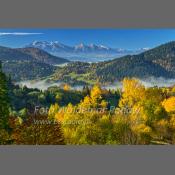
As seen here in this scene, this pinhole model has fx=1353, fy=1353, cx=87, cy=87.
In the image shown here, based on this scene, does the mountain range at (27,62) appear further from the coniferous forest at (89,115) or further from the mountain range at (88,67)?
the coniferous forest at (89,115)

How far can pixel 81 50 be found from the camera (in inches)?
1607

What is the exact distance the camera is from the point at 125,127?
40156mm

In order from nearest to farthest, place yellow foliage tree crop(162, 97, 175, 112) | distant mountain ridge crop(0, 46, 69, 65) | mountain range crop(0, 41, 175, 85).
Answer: yellow foliage tree crop(162, 97, 175, 112) < mountain range crop(0, 41, 175, 85) < distant mountain ridge crop(0, 46, 69, 65)

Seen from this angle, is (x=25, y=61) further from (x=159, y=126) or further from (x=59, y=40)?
(x=159, y=126)

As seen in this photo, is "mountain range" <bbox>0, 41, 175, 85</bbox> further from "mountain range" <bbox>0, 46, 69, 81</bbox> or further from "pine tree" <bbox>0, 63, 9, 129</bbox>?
"pine tree" <bbox>0, 63, 9, 129</bbox>

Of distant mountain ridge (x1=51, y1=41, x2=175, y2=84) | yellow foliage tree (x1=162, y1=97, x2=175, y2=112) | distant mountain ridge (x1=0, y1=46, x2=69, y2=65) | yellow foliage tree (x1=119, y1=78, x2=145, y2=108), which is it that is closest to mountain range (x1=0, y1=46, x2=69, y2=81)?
distant mountain ridge (x1=0, y1=46, x2=69, y2=65)

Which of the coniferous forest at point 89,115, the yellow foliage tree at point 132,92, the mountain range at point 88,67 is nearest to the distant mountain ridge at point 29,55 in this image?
the mountain range at point 88,67

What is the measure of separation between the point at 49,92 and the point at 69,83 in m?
0.70

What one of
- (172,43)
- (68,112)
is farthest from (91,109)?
(172,43)

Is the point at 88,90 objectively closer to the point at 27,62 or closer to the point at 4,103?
the point at 27,62

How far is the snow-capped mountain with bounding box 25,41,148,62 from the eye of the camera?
4069 centimetres

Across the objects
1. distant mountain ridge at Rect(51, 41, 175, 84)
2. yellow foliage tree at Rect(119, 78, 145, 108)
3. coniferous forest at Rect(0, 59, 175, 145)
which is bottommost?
coniferous forest at Rect(0, 59, 175, 145)

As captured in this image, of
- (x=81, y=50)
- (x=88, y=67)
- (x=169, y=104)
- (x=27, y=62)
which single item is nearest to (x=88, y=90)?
(x=88, y=67)

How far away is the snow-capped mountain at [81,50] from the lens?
40.7 m
